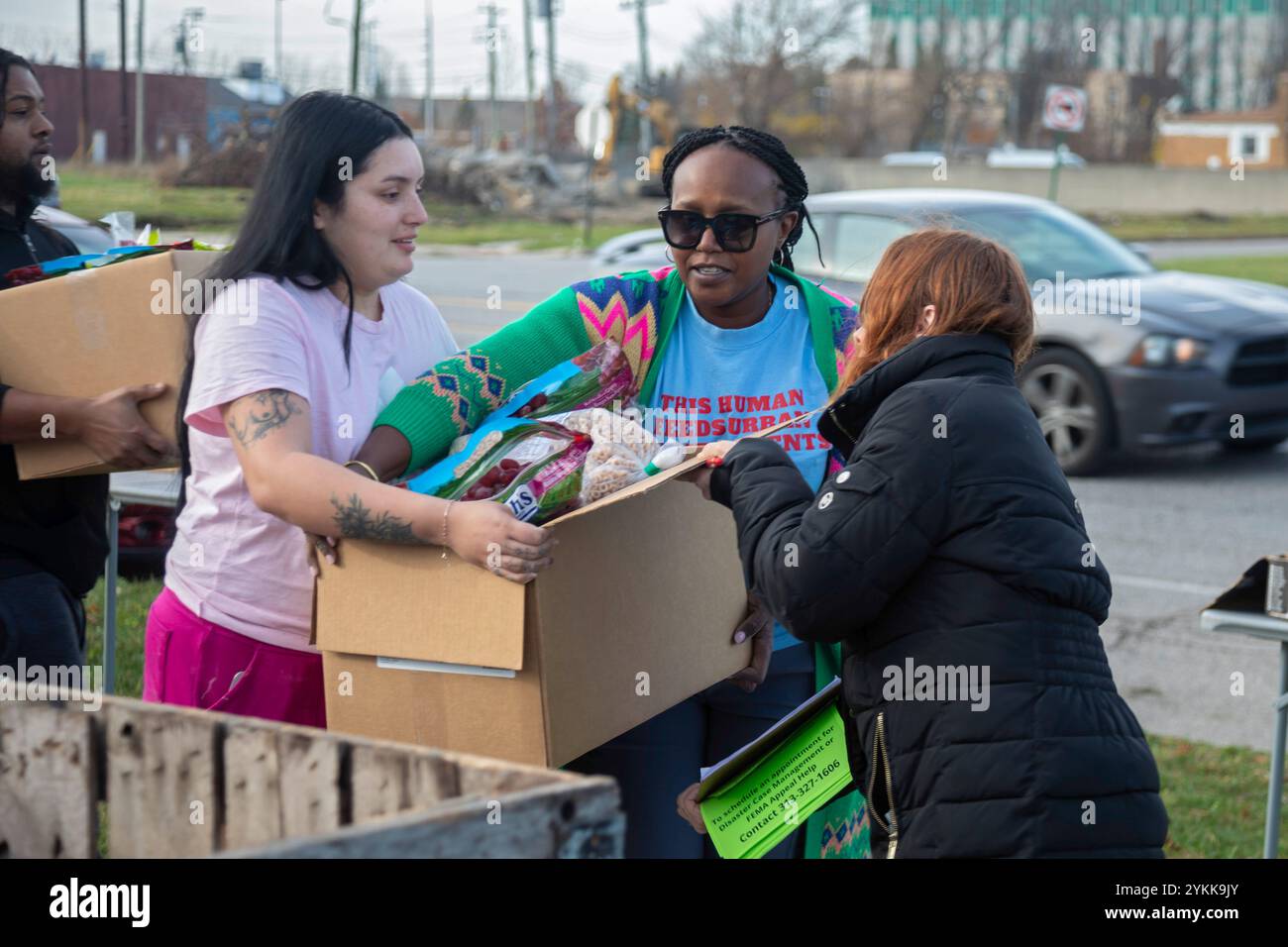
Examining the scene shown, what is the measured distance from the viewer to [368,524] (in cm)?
242

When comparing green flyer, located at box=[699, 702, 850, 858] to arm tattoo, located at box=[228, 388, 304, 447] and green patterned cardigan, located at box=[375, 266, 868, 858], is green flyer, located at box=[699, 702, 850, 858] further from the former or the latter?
arm tattoo, located at box=[228, 388, 304, 447]

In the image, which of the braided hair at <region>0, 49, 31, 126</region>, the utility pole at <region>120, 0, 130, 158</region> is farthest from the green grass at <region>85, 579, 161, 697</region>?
the utility pole at <region>120, 0, 130, 158</region>

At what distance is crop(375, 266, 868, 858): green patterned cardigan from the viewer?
2.90m

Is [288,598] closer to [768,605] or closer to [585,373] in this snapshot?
[585,373]

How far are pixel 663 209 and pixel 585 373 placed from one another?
0.40 metres

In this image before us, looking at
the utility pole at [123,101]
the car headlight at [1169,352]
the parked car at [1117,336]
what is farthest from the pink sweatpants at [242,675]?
the utility pole at [123,101]

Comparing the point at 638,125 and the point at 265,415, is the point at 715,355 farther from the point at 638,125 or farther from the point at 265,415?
the point at 638,125

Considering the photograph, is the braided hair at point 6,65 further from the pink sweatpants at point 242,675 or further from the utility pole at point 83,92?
the utility pole at point 83,92

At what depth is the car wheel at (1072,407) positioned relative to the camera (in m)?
9.66

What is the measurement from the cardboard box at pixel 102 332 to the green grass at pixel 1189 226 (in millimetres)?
32367

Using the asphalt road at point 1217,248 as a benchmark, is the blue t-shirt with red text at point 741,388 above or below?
below

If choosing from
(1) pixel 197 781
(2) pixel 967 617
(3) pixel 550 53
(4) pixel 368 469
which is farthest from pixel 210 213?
(1) pixel 197 781

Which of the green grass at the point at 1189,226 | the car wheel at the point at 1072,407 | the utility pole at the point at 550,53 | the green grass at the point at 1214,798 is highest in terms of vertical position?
the utility pole at the point at 550,53

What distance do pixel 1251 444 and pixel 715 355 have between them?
826 centimetres
